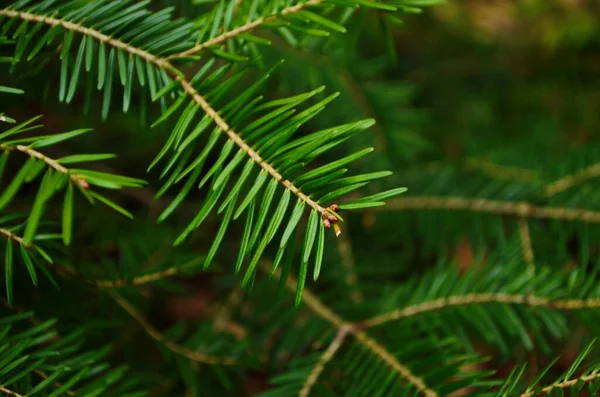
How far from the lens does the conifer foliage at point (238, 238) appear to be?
0.38 metres

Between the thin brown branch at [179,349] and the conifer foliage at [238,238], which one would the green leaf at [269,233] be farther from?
the thin brown branch at [179,349]

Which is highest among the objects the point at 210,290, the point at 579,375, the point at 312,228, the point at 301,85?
the point at 301,85

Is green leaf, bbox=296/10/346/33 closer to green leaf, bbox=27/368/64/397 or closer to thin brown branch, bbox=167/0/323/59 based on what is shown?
thin brown branch, bbox=167/0/323/59

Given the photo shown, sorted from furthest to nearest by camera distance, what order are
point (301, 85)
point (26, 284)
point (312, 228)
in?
point (301, 85) → point (26, 284) → point (312, 228)

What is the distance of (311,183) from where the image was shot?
377 millimetres

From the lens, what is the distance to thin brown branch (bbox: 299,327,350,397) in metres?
0.50

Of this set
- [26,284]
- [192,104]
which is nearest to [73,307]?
[26,284]

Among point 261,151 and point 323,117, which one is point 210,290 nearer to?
point 323,117

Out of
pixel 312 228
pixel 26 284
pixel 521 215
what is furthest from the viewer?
pixel 521 215

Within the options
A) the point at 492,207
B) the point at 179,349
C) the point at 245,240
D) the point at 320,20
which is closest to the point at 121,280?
the point at 179,349

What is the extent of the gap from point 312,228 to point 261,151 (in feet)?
0.24

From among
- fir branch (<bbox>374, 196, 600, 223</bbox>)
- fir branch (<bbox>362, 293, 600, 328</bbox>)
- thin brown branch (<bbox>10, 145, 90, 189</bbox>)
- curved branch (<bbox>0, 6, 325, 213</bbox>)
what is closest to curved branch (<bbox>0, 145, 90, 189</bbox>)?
thin brown branch (<bbox>10, 145, 90, 189</bbox>)

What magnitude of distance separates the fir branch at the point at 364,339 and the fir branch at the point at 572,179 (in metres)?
0.34

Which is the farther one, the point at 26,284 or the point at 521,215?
the point at 521,215
